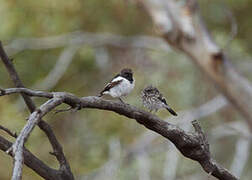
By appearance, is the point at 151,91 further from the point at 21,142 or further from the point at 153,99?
the point at 21,142

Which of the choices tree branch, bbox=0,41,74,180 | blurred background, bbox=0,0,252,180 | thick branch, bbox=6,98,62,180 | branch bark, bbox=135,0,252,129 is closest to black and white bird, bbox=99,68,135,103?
tree branch, bbox=0,41,74,180

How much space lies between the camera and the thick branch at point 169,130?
3225 millimetres

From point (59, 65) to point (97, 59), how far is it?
4.61 feet

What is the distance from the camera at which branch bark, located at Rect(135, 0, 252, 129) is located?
8.67 metres

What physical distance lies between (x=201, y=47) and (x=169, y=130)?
17.5 feet

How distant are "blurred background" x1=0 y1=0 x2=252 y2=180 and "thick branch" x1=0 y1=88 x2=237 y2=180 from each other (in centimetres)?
586

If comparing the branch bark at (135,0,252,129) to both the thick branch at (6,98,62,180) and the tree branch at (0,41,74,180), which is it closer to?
the tree branch at (0,41,74,180)

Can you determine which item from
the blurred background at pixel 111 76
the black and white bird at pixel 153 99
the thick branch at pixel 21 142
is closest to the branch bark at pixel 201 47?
the blurred background at pixel 111 76

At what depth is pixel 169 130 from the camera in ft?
11.7

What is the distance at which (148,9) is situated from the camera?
9242 millimetres

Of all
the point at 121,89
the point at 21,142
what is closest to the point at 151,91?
the point at 121,89

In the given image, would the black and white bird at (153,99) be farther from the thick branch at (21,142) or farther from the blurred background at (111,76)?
the blurred background at (111,76)

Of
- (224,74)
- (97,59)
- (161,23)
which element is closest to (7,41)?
(97,59)

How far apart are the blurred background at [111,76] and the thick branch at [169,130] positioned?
231 inches
